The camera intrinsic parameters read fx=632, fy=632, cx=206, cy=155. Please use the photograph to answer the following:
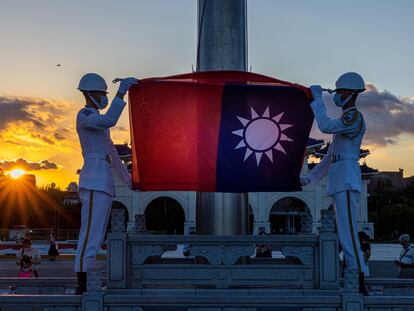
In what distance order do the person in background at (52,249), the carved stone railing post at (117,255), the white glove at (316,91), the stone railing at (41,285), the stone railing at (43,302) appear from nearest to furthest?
the stone railing at (43,302) → the carved stone railing post at (117,255) → the white glove at (316,91) → the stone railing at (41,285) → the person in background at (52,249)

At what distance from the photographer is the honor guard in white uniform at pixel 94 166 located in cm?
632

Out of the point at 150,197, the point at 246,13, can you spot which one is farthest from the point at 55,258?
the point at 246,13

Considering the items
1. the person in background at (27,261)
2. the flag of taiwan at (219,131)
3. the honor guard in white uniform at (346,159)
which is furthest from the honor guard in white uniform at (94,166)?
the person in background at (27,261)

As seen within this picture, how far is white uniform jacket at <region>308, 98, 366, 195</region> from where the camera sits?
6.36 m

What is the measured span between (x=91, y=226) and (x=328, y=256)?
2.35 m

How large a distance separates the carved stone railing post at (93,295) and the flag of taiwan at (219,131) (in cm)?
190

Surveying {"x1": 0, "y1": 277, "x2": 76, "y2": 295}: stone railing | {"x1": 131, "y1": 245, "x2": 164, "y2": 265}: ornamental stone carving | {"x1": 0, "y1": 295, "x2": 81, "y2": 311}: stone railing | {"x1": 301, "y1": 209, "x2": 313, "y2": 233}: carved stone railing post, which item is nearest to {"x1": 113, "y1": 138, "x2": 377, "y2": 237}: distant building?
{"x1": 301, "y1": 209, "x2": 313, "y2": 233}: carved stone railing post

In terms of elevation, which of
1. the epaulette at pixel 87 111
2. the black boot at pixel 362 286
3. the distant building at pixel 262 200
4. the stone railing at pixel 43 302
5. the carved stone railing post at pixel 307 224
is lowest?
the stone railing at pixel 43 302

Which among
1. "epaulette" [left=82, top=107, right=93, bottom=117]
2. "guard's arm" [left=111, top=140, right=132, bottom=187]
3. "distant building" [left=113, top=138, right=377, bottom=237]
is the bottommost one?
"guard's arm" [left=111, top=140, right=132, bottom=187]

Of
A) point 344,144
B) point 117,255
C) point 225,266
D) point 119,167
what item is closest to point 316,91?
point 344,144

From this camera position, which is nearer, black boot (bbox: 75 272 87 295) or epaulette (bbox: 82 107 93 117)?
black boot (bbox: 75 272 87 295)

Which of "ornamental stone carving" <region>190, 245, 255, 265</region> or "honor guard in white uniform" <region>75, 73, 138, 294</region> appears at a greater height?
"honor guard in white uniform" <region>75, 73, 138, 294</region>

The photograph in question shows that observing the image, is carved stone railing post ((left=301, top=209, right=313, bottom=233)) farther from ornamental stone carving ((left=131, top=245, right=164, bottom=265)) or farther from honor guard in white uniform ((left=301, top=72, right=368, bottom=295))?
ornamental stone carving ((left=131, top=245, right=164, bottom=265))

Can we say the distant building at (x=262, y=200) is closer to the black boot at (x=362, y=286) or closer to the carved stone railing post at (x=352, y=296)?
the black boot at (x=362, y=286)
